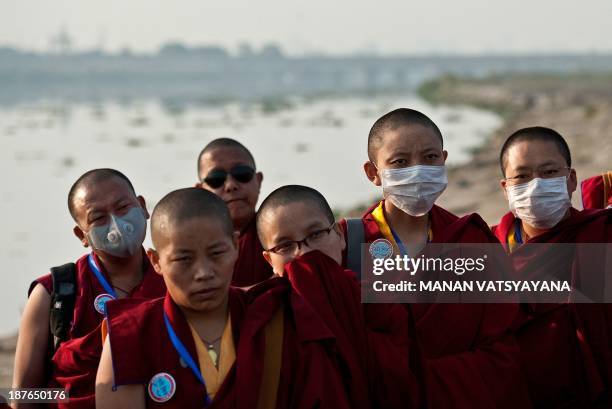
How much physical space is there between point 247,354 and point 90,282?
2.92 feet

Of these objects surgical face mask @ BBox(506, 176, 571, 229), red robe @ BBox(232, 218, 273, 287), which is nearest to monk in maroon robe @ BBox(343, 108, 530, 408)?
surgical face mask @ BBox(506, 176, 571, 229)

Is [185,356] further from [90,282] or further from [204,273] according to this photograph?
[90,282]

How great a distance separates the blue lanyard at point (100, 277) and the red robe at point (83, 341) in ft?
0.04

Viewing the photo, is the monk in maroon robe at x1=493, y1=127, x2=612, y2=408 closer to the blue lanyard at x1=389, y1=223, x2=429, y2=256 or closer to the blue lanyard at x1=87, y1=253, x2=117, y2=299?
the blue lanyard at x1=389, y1=223, x2=429, y2=256

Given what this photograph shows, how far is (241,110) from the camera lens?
146 ft

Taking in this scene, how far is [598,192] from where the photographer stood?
384 cm

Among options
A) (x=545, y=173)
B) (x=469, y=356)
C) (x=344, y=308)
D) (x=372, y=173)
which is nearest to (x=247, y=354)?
(x=344, y=308)

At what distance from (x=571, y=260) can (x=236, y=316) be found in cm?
131

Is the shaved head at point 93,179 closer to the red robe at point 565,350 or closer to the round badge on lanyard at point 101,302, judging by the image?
the round badge on lanyard at point 101,302

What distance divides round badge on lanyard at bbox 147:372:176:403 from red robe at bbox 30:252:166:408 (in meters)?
0.29

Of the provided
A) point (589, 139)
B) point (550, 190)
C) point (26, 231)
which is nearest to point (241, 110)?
point (589, 139)

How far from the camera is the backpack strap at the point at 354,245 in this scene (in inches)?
131

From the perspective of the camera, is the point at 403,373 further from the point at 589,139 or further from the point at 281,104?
the point at 281,104

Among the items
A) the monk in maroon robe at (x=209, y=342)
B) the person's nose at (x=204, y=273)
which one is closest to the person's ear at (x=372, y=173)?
the monk in maroon robe at (x=209, y=342)
